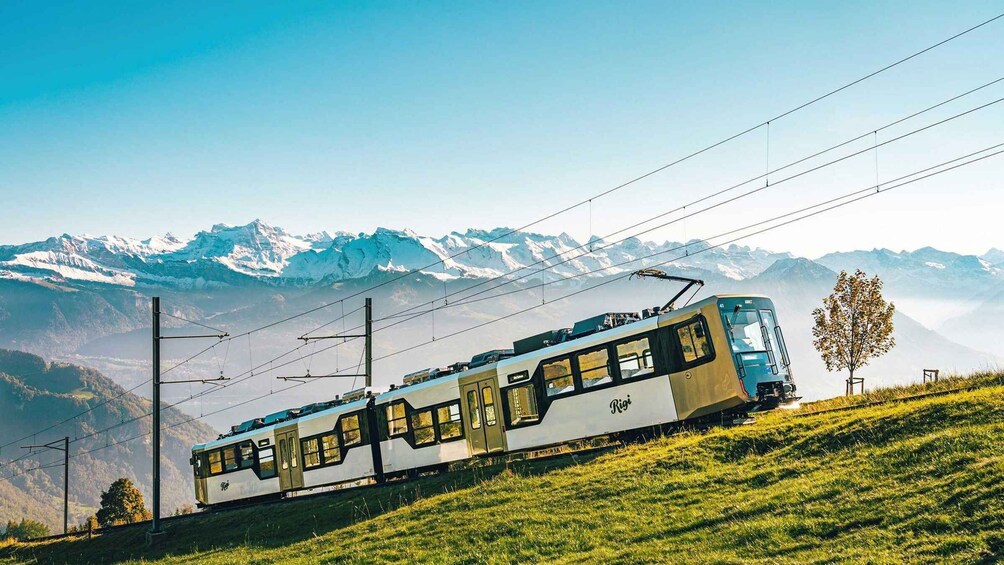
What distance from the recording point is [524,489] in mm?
21078

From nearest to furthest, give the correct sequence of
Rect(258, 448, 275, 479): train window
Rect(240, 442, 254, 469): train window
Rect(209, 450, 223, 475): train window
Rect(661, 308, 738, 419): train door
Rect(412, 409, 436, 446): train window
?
1. Rect(661, 308, 738, 419): train door
2. Rect(412, 409, 436, 446): train window
3. Rect(258, 448, 275, 479): train window
4. Rect(240, 442, 254, 469): train window
5. Rect(209, 450, 223, 475): train window

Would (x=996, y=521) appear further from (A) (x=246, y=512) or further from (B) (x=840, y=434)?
(A) (x=246, y=512)

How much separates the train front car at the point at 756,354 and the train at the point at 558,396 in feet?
0.12

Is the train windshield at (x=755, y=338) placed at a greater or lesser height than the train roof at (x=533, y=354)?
lesser

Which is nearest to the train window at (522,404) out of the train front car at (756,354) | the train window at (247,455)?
the train front car at (756,354)

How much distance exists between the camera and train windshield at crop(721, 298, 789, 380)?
2273 cm

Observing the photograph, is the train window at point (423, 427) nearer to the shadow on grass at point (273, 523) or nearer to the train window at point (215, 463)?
the shadow on grass at point (273, 523)

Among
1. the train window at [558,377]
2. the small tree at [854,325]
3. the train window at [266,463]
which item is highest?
the small tree at [854,325]

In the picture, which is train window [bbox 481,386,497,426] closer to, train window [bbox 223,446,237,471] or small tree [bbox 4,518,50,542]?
train window [bbox 223,446,237,471]

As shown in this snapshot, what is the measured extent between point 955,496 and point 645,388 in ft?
37.9

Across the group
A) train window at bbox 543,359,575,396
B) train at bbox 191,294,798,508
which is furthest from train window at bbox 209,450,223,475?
train window at bbox 543,359,575,396

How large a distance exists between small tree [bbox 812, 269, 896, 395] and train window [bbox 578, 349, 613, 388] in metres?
23.9

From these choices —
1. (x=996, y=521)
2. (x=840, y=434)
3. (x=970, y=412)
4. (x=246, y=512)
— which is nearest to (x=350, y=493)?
(x=246, y=512)

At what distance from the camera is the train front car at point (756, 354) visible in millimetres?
22609
